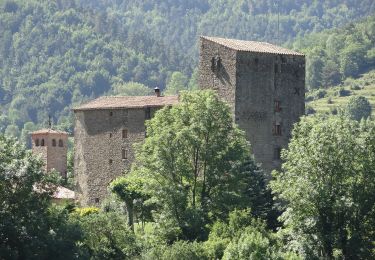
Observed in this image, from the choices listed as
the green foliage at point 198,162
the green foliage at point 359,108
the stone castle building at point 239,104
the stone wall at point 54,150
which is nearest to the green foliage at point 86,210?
→ the stone castle building at point 239,104

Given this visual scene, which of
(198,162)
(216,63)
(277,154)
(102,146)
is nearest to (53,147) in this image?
(102,146)

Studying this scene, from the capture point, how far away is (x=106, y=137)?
3743 inches

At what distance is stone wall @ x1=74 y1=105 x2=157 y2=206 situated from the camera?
92.9 m

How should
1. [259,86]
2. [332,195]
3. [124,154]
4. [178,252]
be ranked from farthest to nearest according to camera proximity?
[124,154] < [259,86] < [178,252] < [332,195]

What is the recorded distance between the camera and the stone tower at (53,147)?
11944cm

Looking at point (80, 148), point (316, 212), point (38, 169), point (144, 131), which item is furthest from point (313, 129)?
point (80, 148)

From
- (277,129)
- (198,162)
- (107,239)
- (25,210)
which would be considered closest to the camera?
(25,210)

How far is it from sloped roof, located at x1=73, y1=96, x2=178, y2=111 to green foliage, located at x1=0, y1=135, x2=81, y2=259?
27.4 m

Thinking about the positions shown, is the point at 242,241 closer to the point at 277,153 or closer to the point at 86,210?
the point at 277,153

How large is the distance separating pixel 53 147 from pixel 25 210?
2324 inches

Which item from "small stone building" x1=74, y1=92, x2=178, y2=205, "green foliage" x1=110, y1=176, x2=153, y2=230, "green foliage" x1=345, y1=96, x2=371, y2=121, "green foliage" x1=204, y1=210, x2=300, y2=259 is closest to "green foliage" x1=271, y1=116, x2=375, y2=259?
"green foliage" x1=204, y1=210, x2=300, y2=259

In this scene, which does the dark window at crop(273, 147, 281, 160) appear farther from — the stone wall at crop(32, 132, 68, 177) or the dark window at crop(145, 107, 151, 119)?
the stone wall at crop(32, 132, 68, 177)

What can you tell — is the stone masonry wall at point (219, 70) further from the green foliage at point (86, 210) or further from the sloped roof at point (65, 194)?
the sloped roof at point (65, 194)

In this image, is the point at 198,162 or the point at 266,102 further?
the point at 266,102
